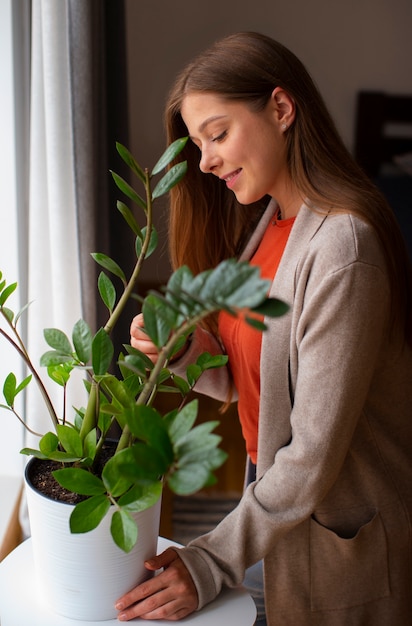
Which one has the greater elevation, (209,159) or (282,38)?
(209,159)

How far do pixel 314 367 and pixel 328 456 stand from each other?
12 cm

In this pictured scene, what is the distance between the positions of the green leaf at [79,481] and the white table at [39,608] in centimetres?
22

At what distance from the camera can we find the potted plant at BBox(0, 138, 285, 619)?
24.2 inches

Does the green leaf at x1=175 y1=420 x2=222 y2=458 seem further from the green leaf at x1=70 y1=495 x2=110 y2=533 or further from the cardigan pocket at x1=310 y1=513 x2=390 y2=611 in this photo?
the cardigan pocket at x1=310 y1=513 x2=390 y2=611

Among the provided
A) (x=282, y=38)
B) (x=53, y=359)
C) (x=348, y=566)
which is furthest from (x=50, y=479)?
(x=282, y=38)

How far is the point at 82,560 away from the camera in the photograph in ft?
2.90

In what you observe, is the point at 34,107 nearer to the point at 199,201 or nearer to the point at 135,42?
the point at 199,201

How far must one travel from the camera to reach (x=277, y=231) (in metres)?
1.35

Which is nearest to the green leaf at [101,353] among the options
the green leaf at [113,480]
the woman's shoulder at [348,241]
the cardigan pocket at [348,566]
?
the green leaf at [113,480]

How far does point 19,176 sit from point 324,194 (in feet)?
3.12

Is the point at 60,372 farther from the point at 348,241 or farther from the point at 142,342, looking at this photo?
the point at 348,241

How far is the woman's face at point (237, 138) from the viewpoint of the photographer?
1123 millimetres

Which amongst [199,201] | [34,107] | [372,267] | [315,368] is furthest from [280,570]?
[34,107]

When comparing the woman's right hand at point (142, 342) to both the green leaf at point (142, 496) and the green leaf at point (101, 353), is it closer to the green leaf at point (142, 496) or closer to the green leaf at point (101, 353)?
the green leaf at point (101, 353)
